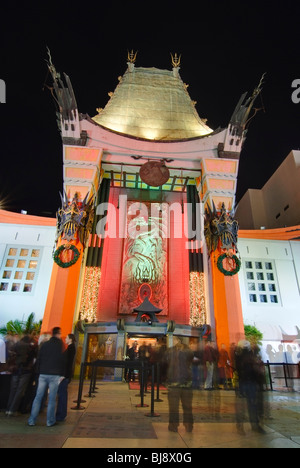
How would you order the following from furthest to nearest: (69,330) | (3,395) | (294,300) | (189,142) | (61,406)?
(294,300), (189,142), (69,330), (3,395), (61,406)

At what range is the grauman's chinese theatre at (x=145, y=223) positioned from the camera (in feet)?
42.9

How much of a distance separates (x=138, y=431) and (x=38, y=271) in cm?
1617

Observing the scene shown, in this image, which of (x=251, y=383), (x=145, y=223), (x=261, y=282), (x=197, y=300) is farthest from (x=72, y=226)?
(x=261, y=282)

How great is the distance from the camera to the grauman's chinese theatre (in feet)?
42.9

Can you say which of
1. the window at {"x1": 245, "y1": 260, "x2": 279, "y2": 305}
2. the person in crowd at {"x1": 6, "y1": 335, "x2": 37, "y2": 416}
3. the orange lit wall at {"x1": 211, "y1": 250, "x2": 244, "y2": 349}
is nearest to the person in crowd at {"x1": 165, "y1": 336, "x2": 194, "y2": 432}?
the person in crowd at {"x1": 6, "y1": 335, "x2": 37, "y2": 416}

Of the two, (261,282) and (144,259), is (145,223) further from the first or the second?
(261,282)

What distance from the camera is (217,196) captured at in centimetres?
1537

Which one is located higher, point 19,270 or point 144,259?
point 144,259

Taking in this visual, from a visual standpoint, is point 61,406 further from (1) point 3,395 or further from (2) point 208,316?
(2) point 208,316

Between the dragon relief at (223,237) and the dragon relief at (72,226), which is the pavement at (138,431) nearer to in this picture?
the dragon relief at (72,226)

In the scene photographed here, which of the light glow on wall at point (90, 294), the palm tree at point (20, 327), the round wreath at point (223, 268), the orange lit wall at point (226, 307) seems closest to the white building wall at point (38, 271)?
the palm tree at point (20, 327)

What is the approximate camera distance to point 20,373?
4.76 m
